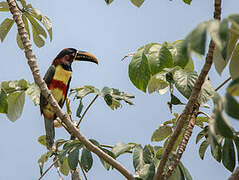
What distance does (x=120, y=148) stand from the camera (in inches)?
98.6

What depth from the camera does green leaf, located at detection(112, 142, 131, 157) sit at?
2469mm

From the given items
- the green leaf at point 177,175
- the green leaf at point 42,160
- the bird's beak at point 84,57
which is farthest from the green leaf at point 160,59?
the bird's beak at point 84,57

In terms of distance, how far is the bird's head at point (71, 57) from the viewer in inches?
190

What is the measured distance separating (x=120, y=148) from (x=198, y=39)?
4.73 feet

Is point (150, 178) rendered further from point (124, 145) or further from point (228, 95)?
point (228, 95)

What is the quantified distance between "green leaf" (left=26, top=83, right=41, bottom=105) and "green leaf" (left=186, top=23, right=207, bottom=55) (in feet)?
4.77

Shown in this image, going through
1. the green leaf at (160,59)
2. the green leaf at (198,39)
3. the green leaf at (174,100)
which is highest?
the green leaf at (198,39)

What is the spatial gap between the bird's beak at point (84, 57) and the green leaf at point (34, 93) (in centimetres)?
221

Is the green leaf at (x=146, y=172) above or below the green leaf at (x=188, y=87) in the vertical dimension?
below

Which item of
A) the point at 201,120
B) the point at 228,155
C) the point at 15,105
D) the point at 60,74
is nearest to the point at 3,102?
the point at 15,105

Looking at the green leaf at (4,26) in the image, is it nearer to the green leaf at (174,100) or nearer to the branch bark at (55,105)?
the branch bark at (55,105)

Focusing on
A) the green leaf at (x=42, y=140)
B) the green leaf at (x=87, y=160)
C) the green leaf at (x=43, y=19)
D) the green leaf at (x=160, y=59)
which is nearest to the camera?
the green leaf at (x=160, y=59)

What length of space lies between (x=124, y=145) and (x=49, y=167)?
71 cm

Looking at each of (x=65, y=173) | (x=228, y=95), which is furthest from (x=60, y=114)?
(x=228, y=95)
